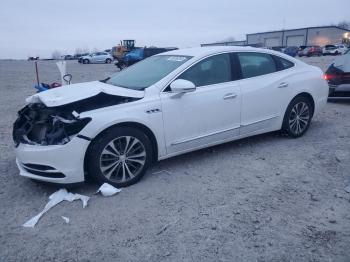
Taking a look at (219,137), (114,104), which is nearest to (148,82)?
(114,104)

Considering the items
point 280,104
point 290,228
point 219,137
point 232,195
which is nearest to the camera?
point 290,228

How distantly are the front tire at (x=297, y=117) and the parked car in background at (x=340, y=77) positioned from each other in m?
2.00

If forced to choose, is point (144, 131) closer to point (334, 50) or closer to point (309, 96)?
point (309, 96)

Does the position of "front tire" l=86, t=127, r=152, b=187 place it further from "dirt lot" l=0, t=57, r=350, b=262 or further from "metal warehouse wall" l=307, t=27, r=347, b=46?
"metal warehouse wall" l=307, t=27, r=347, b=46

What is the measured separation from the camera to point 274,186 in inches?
149

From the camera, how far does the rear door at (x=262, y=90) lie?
181 inches

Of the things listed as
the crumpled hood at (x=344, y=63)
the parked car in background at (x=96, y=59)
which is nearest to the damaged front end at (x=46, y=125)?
the crumpled hood at (x=344, y=63)

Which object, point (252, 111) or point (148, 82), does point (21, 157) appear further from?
point (252, 111)

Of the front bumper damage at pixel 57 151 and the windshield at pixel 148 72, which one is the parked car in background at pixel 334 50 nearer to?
the windshield at pixel 148 72

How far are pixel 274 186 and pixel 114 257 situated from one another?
2.08 metres

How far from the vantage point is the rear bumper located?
340 cm

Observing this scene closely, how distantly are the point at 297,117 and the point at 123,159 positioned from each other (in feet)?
10.3

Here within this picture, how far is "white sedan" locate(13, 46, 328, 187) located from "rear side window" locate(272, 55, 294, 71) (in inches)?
0.8

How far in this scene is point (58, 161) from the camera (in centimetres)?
341
